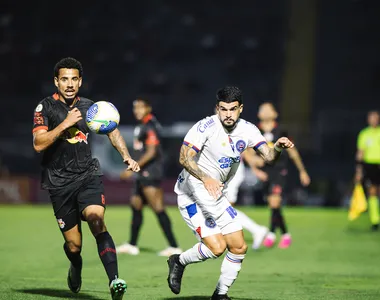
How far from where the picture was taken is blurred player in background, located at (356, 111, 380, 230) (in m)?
15.9

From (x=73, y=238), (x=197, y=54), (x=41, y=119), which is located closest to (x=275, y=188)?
(x=73, y=238)

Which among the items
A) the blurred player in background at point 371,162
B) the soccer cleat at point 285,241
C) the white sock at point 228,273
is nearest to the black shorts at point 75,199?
the white sock at point 228,273

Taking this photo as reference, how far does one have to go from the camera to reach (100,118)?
714cm

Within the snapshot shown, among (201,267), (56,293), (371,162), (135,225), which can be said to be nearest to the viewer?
(56,293)

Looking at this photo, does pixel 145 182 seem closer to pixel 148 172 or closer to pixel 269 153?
pixel 148 172

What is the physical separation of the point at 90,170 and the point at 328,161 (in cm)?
2245

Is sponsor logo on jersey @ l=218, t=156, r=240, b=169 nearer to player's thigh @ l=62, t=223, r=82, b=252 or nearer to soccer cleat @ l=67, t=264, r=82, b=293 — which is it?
player's thigh @ l=62, t=223, r=82, b=252

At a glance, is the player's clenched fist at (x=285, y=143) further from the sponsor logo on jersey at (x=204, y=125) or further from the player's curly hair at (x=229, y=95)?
the sponsor logo on jersey at (x=204, y=125)

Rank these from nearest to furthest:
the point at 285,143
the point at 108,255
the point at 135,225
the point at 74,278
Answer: the point at 108,255 < the point at 285,143 < the point at 74,278 < the point at 135,225

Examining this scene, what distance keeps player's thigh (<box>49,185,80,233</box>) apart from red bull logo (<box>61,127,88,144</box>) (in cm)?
43

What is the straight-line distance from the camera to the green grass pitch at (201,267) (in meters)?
8.32

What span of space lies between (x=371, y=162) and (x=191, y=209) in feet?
30.3

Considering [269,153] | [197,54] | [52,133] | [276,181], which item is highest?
[197,54]

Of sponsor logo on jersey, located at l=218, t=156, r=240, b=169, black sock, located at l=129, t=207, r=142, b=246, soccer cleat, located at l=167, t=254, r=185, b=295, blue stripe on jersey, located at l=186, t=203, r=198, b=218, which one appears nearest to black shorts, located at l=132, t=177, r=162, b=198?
black sock, located at l=129, t=207, r=142, b=246
